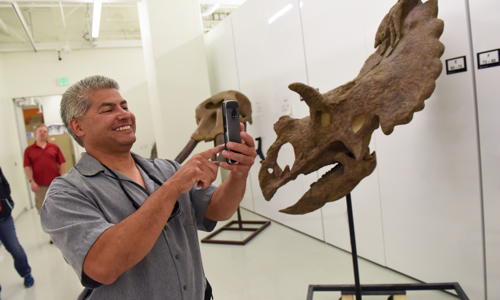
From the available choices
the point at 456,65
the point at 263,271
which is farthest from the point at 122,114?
the point at 263,271

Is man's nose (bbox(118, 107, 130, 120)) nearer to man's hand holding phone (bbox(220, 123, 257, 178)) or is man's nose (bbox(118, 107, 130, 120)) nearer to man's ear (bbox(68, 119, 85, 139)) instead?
Answer: man's ear (bbox(68, 119, 85, 139))

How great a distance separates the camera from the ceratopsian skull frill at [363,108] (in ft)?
5.25

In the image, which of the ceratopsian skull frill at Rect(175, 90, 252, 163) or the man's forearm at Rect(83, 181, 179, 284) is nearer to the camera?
the man's forearm at Rect(83, 181, 179, 284)

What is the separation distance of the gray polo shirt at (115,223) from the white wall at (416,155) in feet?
5.75

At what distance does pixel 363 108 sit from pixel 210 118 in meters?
2.72

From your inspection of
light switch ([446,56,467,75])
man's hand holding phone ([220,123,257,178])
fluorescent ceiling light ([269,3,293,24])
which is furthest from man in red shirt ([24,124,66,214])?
light switch ([446,56,467,75])

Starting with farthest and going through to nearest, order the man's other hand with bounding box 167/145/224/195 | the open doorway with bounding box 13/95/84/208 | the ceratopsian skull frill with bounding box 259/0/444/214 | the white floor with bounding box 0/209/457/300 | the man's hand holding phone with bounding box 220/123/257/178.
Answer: the open doorway with bounding box 13/95/84/208, the white floor with bounding box 0/209/457/300, the ceratopsian skull frill with bounding box 259/0/444/214, the man's hand holding phone with bounding box 220/123/257/178, the man's other hand with bounding box 167/145/224/195

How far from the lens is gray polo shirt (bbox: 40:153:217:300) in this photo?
42.0 inches

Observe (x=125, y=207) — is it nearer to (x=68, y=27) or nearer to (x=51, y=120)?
(x=68, y=27)

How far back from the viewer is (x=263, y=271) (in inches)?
130

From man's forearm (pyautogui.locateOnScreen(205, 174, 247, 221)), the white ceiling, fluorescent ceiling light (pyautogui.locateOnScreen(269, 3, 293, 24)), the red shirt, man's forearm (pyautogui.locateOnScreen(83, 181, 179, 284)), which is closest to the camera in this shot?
man's forearm (pyautogui.locateOnScreen(83, 181, 179, 284))

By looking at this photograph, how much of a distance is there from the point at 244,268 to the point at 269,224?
1271 mm

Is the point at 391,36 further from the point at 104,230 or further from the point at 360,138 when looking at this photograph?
the point at 104,230

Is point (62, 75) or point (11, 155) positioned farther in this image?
point (62, 75)
